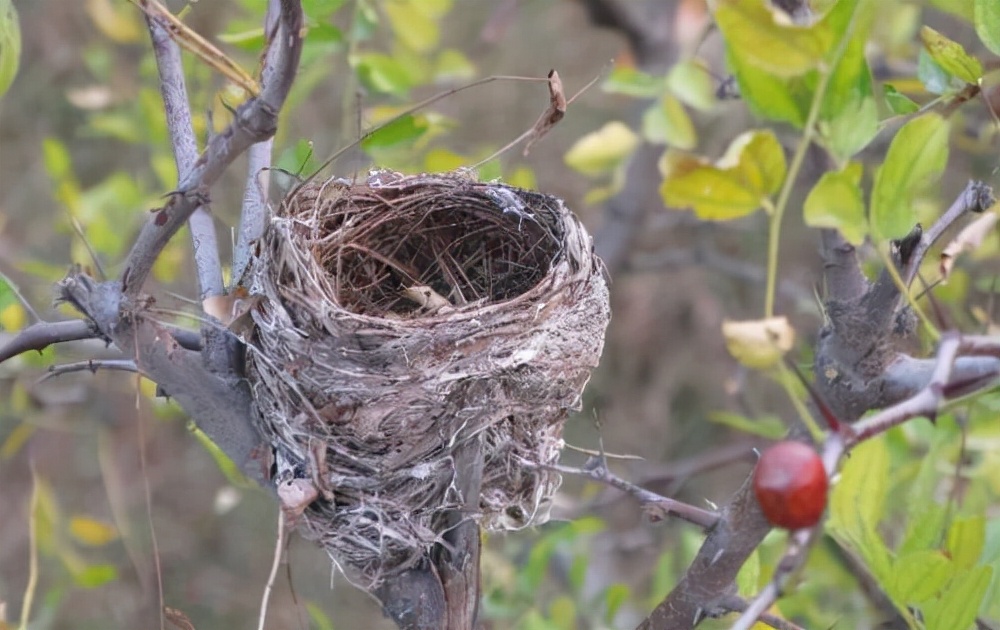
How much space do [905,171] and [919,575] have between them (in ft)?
1.10

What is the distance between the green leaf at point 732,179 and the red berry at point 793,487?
23 centimetres

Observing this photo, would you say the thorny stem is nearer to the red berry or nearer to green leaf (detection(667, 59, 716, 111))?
the red berry

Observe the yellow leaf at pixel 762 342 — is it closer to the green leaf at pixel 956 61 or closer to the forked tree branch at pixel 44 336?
the green leaf at pixel 956 61

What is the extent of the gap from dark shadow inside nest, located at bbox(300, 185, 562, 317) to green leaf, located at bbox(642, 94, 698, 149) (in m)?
0.40

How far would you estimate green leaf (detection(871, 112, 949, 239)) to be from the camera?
769mm

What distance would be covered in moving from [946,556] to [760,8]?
1.66ft

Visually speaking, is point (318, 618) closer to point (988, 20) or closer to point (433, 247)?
point (433, 247)

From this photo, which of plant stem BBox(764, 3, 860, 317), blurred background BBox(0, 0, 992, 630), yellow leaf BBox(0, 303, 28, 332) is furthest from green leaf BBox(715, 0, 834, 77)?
blurred background BBox(0, 0, 992, 630)

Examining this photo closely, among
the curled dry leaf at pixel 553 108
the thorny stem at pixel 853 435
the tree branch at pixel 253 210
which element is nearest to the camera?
the thorny stem at pixel 853 435

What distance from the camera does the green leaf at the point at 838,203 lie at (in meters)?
0.72

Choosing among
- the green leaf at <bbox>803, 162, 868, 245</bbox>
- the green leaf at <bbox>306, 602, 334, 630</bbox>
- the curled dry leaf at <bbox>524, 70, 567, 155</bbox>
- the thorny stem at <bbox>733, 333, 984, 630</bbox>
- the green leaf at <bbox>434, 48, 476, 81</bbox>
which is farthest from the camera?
the green leaf at <bbox>434, 48, 476, 81</bbox>

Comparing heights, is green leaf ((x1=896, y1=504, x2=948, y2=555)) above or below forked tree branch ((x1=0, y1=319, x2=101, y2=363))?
below

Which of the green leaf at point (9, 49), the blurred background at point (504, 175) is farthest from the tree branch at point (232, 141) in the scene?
the blurred background at point (504, 175)

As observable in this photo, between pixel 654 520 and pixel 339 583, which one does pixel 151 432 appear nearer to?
pixel 339 583
